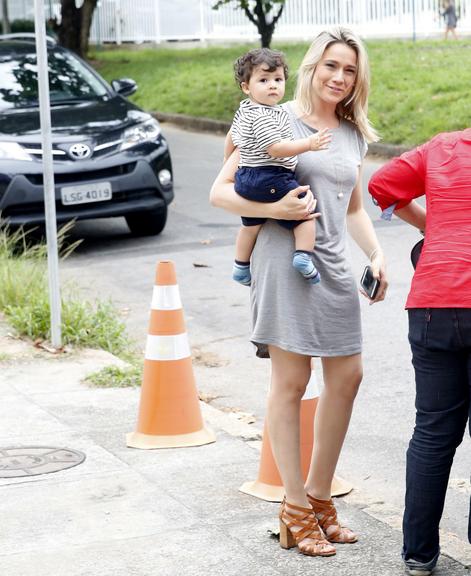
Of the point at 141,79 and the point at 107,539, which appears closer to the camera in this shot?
the point at 107,539

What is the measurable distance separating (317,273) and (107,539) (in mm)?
1207

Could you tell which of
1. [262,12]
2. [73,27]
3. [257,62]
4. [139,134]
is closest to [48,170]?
[257,62]

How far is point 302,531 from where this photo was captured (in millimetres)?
4270

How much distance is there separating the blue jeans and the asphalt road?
0.85 feet

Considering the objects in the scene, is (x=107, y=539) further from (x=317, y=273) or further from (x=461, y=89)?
(x=461, y=89)

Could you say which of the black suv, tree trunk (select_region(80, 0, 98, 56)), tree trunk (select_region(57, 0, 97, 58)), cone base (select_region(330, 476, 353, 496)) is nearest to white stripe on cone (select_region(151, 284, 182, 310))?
cone base (select_region(330, 476, 353, 496))

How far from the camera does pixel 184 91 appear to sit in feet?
72.0

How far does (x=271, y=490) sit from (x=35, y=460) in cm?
112

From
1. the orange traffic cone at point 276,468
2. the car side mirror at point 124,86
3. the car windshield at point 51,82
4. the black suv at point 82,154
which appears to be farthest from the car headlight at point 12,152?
the orange traffic cone at point 276,468

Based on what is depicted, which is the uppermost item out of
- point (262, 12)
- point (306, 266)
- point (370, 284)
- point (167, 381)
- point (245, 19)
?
point (262, 12)

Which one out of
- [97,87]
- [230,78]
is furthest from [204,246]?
[230,78]

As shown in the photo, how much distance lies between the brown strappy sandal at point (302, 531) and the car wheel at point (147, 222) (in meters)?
7.25

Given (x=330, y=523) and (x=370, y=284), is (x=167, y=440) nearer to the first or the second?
(x=330, y=523)

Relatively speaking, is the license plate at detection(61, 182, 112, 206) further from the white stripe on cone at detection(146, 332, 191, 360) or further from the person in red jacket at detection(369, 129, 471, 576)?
the person in red jacket at detection(369, 129, 471, 576)
